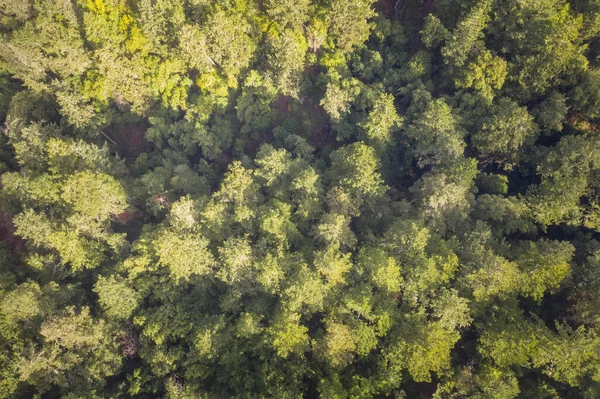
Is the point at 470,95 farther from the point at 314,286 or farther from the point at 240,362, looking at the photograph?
the point at 240,362

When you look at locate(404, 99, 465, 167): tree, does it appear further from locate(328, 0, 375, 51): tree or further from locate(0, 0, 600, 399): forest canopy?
locate(328, 0, 375, 51): tree

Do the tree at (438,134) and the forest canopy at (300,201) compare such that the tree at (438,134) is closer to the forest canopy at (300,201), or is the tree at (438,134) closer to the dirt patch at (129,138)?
the forest canopy at (300,201)

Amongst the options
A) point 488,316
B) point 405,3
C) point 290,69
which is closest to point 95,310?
point 290,69

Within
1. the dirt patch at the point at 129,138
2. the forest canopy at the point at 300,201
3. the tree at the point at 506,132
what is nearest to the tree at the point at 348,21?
the forest canopy at the point at 300,201

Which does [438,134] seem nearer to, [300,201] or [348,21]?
[300,201]

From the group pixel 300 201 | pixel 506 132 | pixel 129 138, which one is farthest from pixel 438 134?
pixel 129 138

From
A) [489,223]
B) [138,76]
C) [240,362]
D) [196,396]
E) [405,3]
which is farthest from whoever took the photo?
[405,3]

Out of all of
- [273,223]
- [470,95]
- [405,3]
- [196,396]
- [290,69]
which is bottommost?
[196,396]
